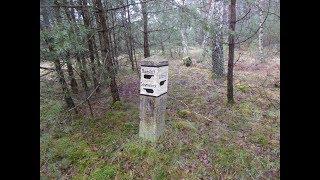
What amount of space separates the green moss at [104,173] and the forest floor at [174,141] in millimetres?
20

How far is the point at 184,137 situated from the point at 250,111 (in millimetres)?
2501

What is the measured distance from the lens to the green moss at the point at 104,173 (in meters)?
4.84

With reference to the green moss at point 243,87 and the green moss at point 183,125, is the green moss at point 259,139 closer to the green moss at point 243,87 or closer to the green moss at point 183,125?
the green moss at point 183,125

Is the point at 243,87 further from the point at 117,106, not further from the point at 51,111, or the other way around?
the point at 51,111

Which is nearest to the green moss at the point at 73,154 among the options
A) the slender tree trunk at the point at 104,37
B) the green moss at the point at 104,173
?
the green moss at the point at 104,173

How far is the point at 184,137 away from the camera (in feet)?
19.7

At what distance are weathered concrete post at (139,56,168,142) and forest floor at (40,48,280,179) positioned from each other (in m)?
0.30

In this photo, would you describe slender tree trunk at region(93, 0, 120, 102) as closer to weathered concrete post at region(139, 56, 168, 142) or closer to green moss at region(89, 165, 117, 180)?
weathered concrete post at region(139, 56, 168, 142)

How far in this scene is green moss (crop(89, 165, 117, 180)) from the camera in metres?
4.84

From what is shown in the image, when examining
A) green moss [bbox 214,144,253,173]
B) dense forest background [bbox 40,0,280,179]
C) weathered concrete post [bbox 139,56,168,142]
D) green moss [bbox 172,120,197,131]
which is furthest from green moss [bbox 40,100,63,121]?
green moss [bbox 214,144,253,173]
